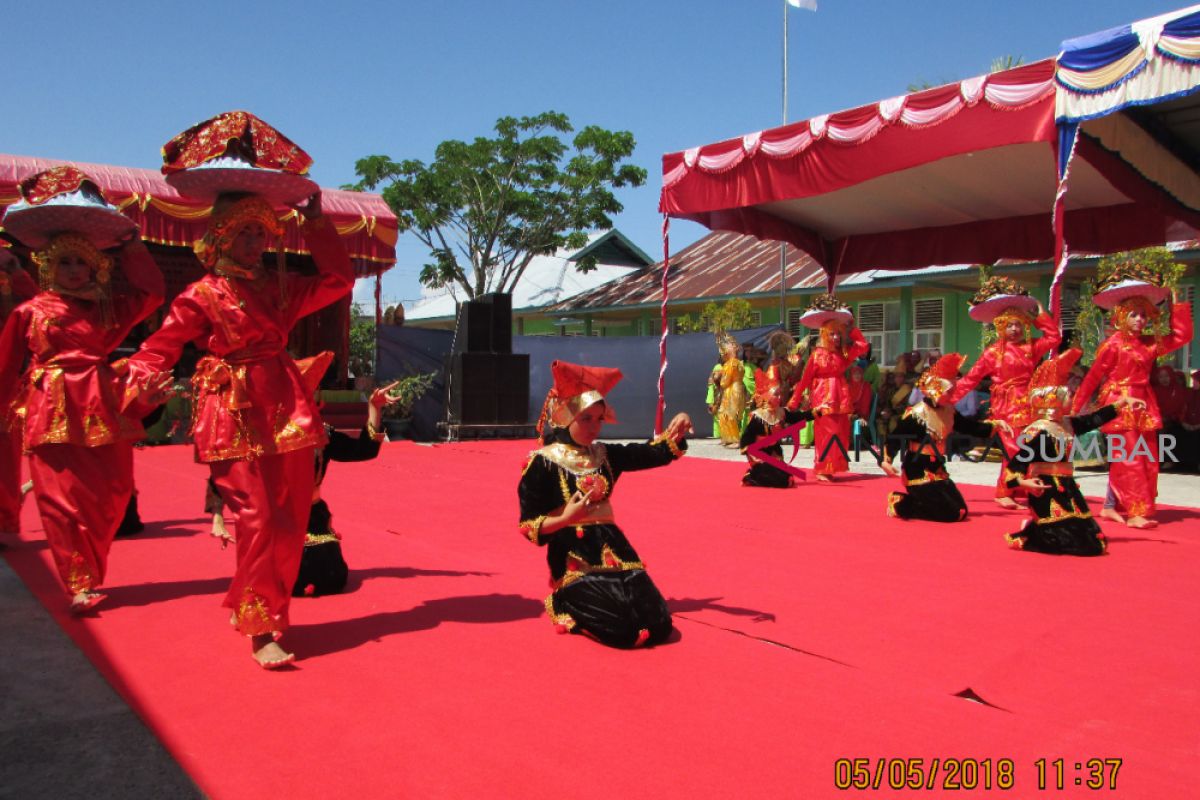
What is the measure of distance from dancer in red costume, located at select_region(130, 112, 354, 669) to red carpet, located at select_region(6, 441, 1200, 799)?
12.5 inches

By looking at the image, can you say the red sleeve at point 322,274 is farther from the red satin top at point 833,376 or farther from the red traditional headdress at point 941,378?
the red satin top at point 833,376

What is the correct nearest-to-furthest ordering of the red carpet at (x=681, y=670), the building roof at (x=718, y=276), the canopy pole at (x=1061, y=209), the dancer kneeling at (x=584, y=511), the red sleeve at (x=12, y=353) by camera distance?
1. the red carpet at (x=681, y=670)
2. the dancer kneeling at (x=584, y=511)
3. the red sleeve at (x=12, y=353)
4. the canopy pole at (x=1061, y=209)
5. the building roof at (x=718, y=276)

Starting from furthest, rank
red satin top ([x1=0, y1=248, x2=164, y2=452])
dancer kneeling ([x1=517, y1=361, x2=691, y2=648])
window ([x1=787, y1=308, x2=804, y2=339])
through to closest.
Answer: window ([x1=787, y1=308, x2=804, y2=339]) < red satin top ([x1=0, y1=248, x2=164, y2=452]) < dancer kneeling ([x1=517, y1=361, x2=691, y2=648])

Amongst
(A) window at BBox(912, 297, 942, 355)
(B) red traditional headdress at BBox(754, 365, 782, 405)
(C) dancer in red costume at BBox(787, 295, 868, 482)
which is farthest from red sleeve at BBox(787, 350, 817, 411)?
(A) window at BBox(912, 297, 942, 355)

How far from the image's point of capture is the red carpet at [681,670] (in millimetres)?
2332

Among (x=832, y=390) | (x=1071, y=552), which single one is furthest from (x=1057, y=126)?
(x=1071, y=552)

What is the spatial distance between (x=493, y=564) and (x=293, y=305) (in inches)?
78.4

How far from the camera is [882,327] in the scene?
17.8 meters

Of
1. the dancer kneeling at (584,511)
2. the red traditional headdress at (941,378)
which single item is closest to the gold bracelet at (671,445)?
the dancer kneeling at (584,511)

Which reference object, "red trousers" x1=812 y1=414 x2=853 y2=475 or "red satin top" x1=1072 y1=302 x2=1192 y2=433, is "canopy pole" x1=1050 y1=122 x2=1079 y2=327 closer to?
"red satin top" x1=1072 y1=302 x2=1192 y2=433

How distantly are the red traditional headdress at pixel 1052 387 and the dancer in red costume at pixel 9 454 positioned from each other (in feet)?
19.4

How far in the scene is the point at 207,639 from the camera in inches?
134

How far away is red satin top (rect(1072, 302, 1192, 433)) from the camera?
6.07 m

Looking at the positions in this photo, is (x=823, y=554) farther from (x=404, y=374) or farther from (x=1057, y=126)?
(x=404, y=374)
